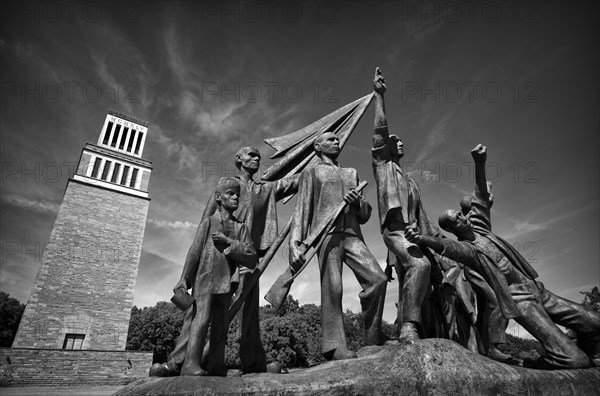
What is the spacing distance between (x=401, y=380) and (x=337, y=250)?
205 centimetres

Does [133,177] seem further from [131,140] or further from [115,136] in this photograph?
[115,136]

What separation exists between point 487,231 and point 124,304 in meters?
35.2

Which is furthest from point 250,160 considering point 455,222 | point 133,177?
point 133,177

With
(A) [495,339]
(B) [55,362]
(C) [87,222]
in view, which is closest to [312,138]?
(A) [495,339]

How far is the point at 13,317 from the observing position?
44094 millimetres

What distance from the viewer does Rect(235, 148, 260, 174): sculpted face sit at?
Answer: 5.89 meters

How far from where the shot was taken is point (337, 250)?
501 cm

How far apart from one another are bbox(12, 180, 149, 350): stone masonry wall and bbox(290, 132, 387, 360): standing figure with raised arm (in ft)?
109

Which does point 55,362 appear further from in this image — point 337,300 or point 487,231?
point 487,231

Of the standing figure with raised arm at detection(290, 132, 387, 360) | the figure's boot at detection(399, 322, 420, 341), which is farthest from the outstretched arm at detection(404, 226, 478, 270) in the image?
the figure's boot at detection(399, 322, 420, 341)

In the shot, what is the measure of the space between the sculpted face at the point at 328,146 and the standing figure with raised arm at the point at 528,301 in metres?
1.95

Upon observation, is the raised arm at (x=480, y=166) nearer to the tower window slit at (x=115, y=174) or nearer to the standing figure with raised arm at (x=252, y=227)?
the standing figure with raised arm at (x=252, y=227)

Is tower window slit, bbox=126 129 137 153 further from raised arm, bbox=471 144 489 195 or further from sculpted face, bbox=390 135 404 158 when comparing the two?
raised arm, bbox=471 144 489 195

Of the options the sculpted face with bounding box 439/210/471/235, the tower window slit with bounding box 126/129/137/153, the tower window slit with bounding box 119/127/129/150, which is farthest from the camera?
the tower window slit with bounding box 126/129/137/153
